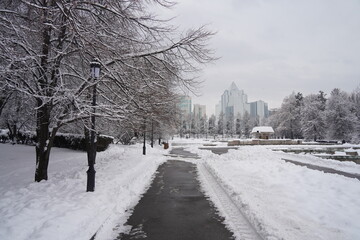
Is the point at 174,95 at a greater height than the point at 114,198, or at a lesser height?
greater

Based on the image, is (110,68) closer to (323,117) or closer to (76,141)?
(76,141)

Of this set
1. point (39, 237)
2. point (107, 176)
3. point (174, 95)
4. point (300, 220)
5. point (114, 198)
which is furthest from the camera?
point (107, 176)

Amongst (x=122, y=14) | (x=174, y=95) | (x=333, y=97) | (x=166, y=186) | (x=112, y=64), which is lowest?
(x=166, y=186)

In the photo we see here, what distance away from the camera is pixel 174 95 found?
9.58 m

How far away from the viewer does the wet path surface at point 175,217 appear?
197 inches

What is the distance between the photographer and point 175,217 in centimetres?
614

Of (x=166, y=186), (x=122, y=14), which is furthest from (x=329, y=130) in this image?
(x=122, y=14)

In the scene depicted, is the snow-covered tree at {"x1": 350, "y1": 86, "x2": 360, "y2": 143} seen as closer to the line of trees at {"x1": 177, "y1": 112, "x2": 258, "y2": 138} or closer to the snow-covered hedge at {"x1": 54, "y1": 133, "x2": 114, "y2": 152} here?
the line of trees at {"x1": 177, "y1": 112, "x2": 258, "y2": 138}

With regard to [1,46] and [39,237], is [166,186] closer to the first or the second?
[39,237]

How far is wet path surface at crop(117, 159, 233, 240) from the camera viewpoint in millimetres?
5016

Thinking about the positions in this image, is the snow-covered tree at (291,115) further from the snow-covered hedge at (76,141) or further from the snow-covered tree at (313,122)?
the snow-covered hedge at (76,141)

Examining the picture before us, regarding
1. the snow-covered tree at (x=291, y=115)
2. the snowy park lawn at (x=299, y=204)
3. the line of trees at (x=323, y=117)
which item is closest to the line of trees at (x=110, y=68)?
the snowy park lawn at (x=299, y=204)

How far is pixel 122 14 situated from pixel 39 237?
569 centimetres

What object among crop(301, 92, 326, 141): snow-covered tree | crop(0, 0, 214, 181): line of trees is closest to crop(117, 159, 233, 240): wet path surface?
crop(0, 0, 214, 181): line of trees
